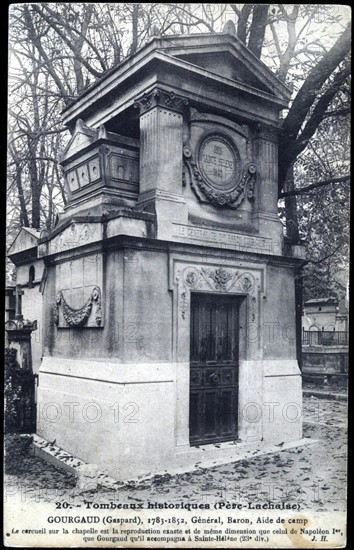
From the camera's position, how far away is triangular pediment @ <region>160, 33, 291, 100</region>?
845 centimetres

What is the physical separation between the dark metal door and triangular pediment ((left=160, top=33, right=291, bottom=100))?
13.8ft

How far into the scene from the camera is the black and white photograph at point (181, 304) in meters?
6.62

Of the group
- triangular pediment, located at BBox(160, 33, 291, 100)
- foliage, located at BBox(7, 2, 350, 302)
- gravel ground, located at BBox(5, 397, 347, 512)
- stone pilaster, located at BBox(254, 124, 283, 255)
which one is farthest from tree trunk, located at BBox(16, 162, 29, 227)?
gravel ground, located at BBox(5, 397, 347, 512)

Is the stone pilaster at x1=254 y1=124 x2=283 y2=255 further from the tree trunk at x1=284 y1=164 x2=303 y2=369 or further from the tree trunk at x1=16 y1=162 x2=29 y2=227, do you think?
the tree trunk at x1=16 y1=162 x2=29 y2=227

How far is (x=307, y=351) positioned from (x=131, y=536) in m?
11.7

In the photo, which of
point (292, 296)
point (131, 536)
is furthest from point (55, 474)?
point (292, 296)

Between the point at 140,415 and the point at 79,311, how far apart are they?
7.25ft

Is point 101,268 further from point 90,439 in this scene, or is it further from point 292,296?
point 292,296

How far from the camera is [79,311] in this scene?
28.6 feet

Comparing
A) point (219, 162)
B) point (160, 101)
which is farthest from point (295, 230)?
point (160, 101)

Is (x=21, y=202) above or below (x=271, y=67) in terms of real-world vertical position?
below

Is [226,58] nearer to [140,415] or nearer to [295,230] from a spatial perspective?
[295,230]

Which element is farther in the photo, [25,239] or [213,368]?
[25,239]

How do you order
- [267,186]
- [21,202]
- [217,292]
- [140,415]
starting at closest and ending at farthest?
[140,415]
[217,292]
[267,186]
[21,202]
